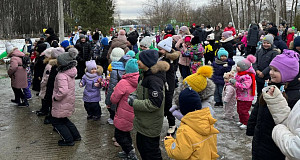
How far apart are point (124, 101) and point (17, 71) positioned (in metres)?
4.17

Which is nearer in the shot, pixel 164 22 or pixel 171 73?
pixel 171 73

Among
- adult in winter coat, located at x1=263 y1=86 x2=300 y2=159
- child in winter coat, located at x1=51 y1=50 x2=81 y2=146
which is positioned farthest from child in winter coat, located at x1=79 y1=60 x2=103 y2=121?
adult in winter coat, located at x1=263 y1=86 x2=300 y2=159

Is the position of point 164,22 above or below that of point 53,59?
above

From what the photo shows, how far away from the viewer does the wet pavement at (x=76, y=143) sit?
457 centimetres

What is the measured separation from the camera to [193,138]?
9.05 ft

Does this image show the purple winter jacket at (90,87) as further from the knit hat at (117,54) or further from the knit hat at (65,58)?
the knit hat at (65,58)

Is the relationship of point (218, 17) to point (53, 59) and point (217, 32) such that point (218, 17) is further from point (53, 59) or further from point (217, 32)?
point (53, 59)

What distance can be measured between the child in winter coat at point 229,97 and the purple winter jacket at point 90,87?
2.79 m

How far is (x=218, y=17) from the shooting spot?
44.1 meters

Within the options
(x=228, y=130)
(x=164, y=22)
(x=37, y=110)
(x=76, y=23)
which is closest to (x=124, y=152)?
(x=228, y=130)

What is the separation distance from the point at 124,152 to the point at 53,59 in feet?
7.66

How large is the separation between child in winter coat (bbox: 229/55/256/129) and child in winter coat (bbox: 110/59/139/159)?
2.24 m

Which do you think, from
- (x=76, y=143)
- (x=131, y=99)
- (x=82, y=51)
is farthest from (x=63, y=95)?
(x=82, y=51)

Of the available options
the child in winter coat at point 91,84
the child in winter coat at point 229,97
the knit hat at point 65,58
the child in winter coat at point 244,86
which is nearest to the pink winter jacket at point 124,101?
the knit hat at point 65,58
